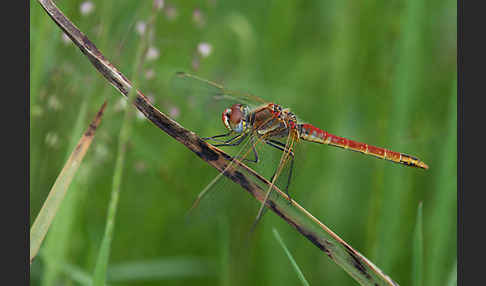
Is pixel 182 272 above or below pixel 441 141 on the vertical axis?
below

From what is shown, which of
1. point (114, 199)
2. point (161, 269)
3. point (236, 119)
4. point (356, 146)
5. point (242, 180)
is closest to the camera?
point (114, 199)

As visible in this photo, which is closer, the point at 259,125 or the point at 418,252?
the point at 418,252

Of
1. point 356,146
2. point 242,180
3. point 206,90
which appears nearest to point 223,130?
point 206,90

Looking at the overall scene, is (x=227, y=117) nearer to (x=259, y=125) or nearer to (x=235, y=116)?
(x=235, y=116)

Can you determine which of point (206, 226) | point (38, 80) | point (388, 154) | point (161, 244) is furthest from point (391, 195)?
point (38, 80)

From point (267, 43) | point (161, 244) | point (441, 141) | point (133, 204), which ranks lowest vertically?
point (161, 244)

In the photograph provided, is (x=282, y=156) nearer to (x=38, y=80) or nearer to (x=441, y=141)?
(x=38, y=80)

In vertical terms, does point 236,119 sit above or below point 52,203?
above

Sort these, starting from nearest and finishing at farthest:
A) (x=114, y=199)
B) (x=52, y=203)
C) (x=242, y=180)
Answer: (x=114, y=199), (x=52, y=203), (x=242, y=180)
